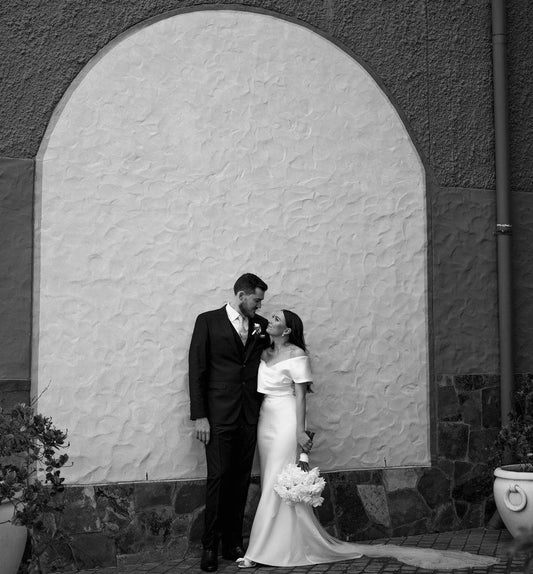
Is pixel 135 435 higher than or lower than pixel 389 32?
lower

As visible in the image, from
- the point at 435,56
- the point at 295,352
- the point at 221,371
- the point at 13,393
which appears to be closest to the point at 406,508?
the point at 295,352

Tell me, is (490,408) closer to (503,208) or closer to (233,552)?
(503,208)

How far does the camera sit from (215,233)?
614cm

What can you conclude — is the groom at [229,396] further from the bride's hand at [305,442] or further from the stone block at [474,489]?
the stone block at [474,489]

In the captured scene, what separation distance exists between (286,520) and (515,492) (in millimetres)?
1531

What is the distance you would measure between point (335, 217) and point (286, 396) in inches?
57.2

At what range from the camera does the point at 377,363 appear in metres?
6.62

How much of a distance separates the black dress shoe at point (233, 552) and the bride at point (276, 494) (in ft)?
0.45

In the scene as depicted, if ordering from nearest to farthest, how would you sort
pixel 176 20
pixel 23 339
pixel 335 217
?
pixel 23 339 → pixel 176 20 → pixel 335 217

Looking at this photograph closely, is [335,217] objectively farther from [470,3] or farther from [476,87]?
[470,3]

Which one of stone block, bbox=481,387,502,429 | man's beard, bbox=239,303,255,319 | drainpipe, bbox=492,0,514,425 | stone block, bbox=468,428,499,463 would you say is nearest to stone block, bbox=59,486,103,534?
man's beard, bbox=239,303,255,319

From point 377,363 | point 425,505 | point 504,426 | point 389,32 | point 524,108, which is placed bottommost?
point 425,505

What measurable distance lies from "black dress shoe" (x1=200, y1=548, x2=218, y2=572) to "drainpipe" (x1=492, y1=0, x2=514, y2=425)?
2571 mm

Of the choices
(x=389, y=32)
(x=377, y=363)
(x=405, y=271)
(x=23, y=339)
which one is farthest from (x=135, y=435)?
(x=389, y=32)
